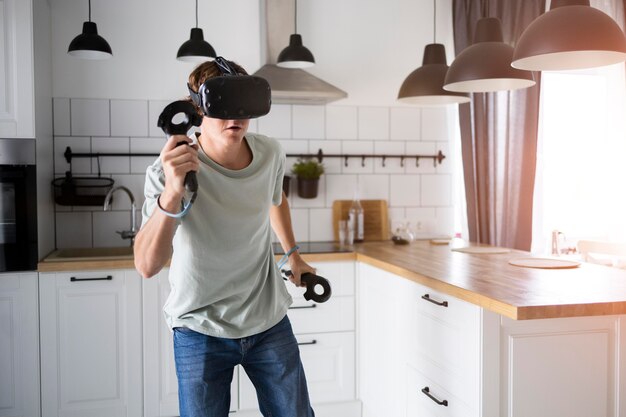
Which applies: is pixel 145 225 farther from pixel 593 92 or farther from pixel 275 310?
pixel 593 92

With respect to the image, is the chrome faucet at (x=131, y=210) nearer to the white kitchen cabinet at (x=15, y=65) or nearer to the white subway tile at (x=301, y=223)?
the white kitchen cabinet at (x=15, y=65)

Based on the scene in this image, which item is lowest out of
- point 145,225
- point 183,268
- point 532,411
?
point 532,411

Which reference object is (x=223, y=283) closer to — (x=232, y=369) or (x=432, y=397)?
(x=232, y=369)

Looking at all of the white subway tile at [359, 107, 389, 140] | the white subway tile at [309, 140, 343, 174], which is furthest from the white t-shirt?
the white subway tile at [359, 107, 389, 140]

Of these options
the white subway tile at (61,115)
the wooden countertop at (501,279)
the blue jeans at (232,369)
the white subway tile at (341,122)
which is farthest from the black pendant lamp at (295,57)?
the blue jeans at (232,369)

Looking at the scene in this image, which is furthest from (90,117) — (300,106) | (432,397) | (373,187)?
(432,397)

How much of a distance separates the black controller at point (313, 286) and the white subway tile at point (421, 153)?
201 cm

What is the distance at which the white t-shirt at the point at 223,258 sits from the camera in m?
1.45

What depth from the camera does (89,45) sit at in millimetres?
2635

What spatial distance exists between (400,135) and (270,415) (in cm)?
224

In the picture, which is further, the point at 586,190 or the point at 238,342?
the point at 586,190

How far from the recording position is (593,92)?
371 cm

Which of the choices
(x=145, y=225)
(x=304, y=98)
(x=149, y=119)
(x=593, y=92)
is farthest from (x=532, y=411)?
(x=593, y=92)

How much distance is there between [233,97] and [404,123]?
238cm
